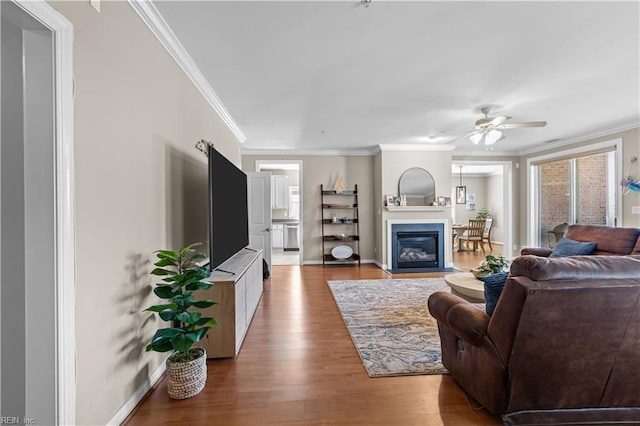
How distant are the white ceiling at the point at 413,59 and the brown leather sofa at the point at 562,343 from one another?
1.63 meters

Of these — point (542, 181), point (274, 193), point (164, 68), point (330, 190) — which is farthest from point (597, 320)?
point (274, 193)

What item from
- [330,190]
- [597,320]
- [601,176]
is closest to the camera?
[597,320]

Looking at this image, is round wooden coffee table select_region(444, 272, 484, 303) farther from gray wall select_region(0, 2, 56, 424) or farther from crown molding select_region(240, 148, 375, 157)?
crown molding select_region(240, 148, 375, 157)

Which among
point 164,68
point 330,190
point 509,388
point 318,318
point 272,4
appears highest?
point 272,4

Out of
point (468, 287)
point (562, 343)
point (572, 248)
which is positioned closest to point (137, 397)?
point (562, 343)

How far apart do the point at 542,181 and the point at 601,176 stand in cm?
102

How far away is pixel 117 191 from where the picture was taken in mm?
1503

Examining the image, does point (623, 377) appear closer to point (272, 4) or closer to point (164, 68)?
point (272, 4)

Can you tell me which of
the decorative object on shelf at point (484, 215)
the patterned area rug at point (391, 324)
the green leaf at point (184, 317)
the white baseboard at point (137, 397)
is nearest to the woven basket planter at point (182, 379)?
the white baseboard at point (137, 397)

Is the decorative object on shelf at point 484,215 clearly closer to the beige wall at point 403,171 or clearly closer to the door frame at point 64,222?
the beige wall at point 403,171

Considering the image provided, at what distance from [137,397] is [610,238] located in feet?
17.7

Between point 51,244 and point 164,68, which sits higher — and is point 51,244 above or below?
below

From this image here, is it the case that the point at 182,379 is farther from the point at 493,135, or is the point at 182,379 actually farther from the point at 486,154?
the point at 486,154

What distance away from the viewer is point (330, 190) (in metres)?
5.79
